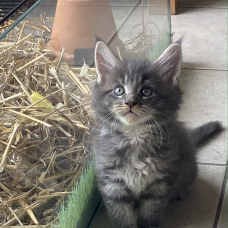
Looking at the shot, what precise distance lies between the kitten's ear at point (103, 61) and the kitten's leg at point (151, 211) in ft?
1.49

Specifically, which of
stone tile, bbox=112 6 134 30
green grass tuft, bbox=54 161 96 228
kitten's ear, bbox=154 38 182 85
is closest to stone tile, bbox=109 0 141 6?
stone tile, bbox=112 6 134 30

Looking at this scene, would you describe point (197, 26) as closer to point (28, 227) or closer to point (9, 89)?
point (9, 89)

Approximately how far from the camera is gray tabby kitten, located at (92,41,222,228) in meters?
1.27

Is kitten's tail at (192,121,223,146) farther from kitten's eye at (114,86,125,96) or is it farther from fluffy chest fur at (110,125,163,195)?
kitten's eye at (114,86,125,96)

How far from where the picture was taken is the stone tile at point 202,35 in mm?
2584

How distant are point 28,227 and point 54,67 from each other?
0.64 meters

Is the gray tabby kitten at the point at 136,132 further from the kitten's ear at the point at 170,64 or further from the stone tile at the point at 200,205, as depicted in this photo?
the stone tile at the point at 200,205

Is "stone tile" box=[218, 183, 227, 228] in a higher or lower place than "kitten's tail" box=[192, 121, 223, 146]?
lower

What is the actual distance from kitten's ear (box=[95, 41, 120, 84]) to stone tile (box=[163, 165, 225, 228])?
60 cm

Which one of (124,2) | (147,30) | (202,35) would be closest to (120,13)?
(124,2)

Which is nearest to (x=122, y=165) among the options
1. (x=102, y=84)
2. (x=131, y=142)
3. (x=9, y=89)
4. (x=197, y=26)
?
(x=131, y=142)

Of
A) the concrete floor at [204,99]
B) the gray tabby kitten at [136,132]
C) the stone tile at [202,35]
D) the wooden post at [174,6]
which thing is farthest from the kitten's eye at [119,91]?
the wooden post at [174,6]

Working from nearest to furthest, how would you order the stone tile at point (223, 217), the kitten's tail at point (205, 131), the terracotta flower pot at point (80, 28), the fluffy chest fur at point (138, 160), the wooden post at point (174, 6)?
the fluffy chest fur at point (138, 160), the stone tile at point (223, 217), the terracotta flower pot at point (80, 28), the kitten's tail at point (205, 131), the wooden post at point (174, 6)

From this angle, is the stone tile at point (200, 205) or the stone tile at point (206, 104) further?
the stone tile at point (206, 104)
